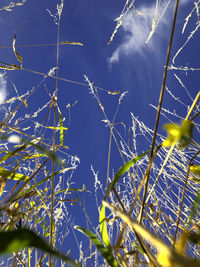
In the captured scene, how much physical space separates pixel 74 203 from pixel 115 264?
0.58 metres

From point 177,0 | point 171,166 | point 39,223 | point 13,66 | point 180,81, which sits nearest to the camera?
point 177,0

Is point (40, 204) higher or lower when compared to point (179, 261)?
higher

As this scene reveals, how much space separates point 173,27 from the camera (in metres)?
0.44

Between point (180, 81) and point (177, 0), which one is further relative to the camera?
point (180, 81)

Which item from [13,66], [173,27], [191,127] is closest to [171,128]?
[191,127]

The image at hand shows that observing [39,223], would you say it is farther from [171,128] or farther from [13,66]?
[171,128]

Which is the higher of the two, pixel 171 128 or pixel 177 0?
pixel 177 0

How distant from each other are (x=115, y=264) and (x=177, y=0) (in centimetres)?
51

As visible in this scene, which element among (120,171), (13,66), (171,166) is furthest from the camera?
(171,166)

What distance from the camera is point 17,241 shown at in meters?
0.21

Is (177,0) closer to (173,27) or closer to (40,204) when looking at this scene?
(173,27)

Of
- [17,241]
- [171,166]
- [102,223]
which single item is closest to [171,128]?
[17,241]

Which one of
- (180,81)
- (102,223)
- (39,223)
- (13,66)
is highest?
(180,81)

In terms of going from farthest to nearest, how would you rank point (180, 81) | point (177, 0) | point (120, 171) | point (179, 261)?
point (180, 81) → point (120, 171) → point (177, 0) → point (179, 261)
